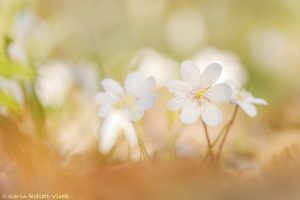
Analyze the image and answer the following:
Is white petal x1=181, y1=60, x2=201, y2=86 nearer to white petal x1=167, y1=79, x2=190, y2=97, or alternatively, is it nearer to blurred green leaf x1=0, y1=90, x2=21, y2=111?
white petal x1=167, y1=79, x2=190, y2=97

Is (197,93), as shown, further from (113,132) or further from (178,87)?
(113,132)

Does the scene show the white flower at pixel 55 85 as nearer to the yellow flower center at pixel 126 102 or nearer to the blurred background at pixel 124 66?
the blurred background at pixel 124 66

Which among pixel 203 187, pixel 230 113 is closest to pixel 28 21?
pixel 230 113

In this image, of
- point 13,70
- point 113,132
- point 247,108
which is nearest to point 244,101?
point 247,108

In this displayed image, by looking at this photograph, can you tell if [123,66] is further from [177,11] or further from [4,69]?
[177,11]

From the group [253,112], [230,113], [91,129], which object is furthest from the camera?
[230,113]

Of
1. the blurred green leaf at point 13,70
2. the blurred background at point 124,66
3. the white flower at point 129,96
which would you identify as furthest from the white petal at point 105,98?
the blurred green leaf at point 13,70
